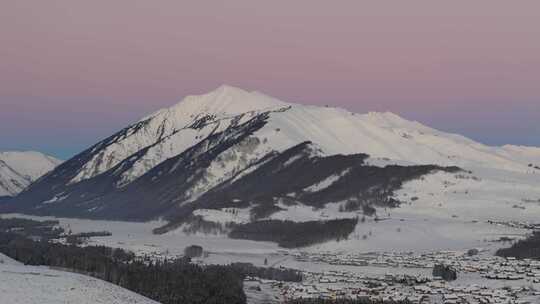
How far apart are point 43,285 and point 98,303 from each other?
13522mm

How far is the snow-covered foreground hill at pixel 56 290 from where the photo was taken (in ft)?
500

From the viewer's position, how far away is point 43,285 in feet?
532

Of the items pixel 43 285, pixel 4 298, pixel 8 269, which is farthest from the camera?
pixel 8 269

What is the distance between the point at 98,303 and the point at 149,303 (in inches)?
582

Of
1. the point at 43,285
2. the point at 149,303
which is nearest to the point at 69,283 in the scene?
the point at 43,285

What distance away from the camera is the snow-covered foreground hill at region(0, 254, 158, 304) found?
500 feet

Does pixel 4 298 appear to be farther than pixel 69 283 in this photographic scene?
No

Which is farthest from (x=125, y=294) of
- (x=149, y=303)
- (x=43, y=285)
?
(x=43, y=285)

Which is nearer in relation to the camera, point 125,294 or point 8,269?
point 125,294

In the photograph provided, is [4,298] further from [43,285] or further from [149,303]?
[149,303]

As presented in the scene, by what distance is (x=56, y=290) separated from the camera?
159 meters

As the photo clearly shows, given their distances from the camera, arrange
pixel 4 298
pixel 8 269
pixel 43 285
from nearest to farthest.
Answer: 1. pixel 4 298
2. pixel 43 285
3. pixel 8 269

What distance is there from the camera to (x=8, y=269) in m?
181

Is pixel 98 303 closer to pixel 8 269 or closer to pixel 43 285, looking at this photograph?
pixel 43 285
